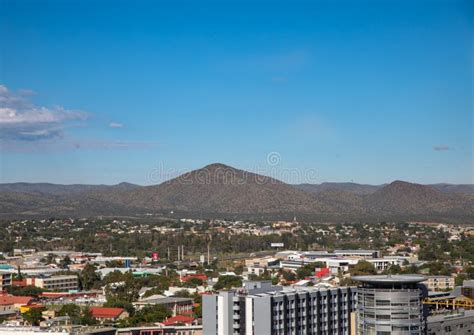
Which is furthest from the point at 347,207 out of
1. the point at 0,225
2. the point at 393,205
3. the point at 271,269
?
the point at 271,269

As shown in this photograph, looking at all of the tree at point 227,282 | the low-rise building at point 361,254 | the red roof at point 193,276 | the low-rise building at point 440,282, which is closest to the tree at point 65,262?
the red roof at point 193,276

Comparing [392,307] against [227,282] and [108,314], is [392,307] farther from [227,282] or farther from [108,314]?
[227,282]

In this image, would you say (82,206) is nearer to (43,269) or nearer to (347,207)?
(347,207)

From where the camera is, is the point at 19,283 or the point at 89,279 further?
the point at 89,279

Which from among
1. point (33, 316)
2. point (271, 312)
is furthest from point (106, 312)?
point (271, 312)

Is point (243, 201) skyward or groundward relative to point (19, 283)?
skyward
